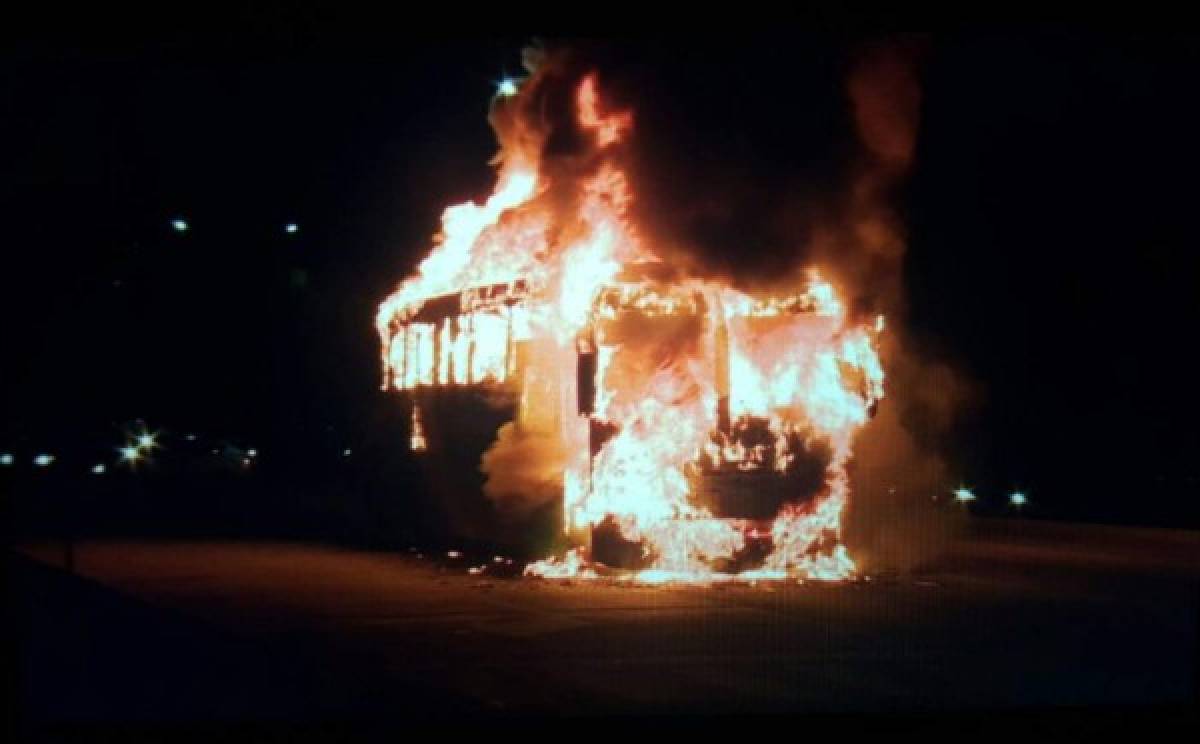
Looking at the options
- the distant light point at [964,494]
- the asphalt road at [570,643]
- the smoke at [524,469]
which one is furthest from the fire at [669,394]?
the distant light point at [964,494]

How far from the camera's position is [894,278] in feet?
60.1

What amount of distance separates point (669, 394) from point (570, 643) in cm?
568

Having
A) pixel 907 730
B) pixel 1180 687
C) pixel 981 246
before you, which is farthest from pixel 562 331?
pixel 981 246

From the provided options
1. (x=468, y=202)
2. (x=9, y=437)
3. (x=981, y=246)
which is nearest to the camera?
(x=468, y=202)

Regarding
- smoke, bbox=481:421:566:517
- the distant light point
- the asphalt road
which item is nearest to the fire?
smoke, bbox=481:421:566:517

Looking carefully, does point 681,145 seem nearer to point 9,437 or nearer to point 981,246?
point 981,246

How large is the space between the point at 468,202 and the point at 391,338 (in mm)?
2884

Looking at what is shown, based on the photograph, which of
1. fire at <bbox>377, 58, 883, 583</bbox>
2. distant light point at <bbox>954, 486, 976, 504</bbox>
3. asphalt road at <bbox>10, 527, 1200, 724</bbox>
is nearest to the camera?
asphalt road at <bbox>10, 527, 1200, 724</bbox>

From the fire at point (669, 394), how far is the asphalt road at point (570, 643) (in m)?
1.12

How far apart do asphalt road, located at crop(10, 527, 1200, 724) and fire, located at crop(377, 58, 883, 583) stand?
3.69 ft

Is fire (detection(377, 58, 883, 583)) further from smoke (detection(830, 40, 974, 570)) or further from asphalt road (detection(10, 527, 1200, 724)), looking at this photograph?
asphalt road (detection(10, 527, 1200, 724))

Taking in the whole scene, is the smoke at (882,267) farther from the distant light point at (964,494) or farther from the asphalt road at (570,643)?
the distant light point at (964,494)

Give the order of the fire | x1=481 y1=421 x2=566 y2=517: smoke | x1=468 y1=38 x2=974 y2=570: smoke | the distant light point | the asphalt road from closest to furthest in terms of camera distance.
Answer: the asphalt road < the fire < x1=468 y1=38 x2=974 y2=570: smoke < x1=481 y1=421 x2=566 y2=517: smoke < the distant light point

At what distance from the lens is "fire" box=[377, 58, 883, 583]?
1697cm
